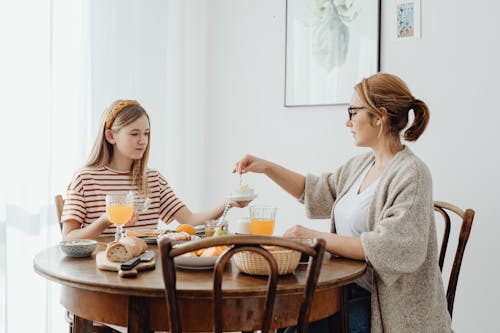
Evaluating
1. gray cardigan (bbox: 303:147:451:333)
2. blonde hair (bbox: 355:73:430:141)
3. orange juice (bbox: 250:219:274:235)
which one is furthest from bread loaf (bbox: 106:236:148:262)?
blonde hair (bbox: 355:73:430:141)

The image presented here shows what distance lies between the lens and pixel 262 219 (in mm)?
1832

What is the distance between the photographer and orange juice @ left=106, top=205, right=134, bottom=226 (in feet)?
5.82

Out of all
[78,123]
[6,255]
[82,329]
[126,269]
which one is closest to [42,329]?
[6,255]

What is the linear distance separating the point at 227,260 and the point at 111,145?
1283 mm

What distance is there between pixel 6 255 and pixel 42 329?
42 cm

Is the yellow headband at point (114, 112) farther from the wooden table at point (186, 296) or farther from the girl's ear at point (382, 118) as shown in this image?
the girl's ear at point (382, 118)

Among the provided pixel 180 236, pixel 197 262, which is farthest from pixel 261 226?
pixel 197 262

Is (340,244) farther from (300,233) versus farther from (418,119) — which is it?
(418,119)

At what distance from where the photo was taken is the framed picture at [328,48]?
2.91m

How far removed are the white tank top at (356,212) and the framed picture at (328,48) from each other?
1.05m

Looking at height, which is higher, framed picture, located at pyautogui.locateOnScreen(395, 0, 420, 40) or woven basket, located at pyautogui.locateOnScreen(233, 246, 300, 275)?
framed picture, located at pyautogui.locateOnScreen(395, 0, 420, 40)

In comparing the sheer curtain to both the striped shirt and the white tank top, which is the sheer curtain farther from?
the white tank top

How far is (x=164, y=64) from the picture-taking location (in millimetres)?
3410

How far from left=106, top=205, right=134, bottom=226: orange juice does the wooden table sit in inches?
10.7
